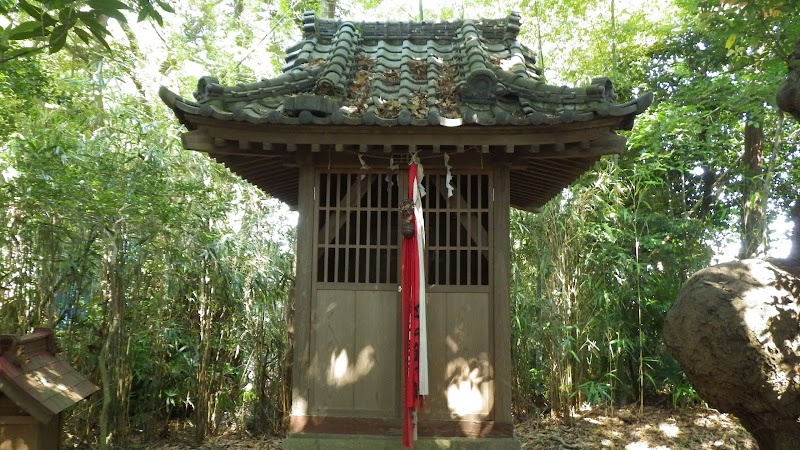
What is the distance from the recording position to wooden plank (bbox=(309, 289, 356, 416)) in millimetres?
4855

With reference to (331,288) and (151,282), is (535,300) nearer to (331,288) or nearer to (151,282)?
(331,288)

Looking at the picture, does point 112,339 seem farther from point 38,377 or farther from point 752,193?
point 752,193

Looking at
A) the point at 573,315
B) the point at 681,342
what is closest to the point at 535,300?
the point at 573,315

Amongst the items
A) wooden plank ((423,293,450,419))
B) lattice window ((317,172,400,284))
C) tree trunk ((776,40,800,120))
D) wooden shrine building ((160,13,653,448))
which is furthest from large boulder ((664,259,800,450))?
lattice window ((317,172,400,284))

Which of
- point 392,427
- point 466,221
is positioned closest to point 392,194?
point 466,221

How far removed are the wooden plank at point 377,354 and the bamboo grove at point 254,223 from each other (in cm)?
275

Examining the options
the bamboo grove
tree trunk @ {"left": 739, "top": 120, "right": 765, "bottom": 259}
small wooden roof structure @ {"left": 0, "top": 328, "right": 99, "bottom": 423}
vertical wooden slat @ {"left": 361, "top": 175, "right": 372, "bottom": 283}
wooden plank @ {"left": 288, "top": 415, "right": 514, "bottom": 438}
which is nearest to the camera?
small wooden roof structure @ {"left": 0, "top": 328, "right": 99, "bottom": 423}

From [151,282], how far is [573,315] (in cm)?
586

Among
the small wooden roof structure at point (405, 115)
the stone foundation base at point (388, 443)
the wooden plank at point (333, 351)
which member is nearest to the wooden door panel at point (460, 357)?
the stone foundation base at point (388, 443)

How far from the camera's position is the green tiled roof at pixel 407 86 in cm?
452

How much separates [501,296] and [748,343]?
1.92m

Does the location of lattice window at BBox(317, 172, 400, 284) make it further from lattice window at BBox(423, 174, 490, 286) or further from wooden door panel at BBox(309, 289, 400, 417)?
lattice window at BBox(423, 174, 490, 286)

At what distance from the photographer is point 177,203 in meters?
7.18

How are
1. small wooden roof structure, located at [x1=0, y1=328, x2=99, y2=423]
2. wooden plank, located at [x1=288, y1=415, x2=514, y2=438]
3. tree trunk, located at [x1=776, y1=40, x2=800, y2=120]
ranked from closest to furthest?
1. small wooden roof structure, located at [x1=0, y1=328, x2=99, y2=423]
2. tree trunk, located at [x1=776, y1=40, x2=800, y2=120]
3. wooden plank, located at [x1=288, y1=415, x2=514, y2=438]
